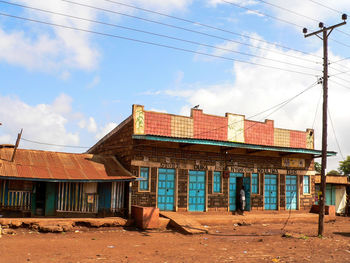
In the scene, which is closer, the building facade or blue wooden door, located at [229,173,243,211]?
the building facade

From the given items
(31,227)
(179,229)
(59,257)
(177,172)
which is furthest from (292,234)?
(31,227)

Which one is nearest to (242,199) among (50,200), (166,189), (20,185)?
(166,189)

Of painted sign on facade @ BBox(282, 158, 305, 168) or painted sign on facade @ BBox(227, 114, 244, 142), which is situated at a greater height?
painted sign on facade @ BBox(227, 114, 244, 142)

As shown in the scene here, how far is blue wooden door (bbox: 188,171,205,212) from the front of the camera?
18531 mm

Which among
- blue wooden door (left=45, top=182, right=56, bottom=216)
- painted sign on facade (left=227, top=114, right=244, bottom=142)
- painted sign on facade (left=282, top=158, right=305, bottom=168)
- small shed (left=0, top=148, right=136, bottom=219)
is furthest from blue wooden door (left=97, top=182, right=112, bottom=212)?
painted sign on facade (left=282, top=158, right=305, bottom=168)

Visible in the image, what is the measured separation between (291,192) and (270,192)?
71.6 inches

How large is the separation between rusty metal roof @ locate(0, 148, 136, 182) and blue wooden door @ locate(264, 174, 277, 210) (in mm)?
8978

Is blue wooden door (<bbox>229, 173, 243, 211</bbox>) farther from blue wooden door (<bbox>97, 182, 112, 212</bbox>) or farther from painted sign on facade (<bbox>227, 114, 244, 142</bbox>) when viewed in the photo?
blue wooden door (<bbox>97, 182, 112, 212</bbox>)

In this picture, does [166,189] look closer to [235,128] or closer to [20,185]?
[235,128]

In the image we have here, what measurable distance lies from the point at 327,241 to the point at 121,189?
30.8ft

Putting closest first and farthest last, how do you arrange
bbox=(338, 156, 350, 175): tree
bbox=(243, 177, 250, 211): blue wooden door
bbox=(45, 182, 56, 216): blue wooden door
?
bbox=(45, 182, 56, 216): blue wooden door → bbox=(243, 177, 250, 211): blue wooden door → bbox=(338, 156, 350, 175): tree

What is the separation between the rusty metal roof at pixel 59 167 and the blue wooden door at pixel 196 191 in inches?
145

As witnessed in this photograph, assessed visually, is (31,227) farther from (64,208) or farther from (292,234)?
(292,234)

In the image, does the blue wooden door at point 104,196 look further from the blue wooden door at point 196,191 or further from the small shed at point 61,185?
the blue wooden door at point 196,191
